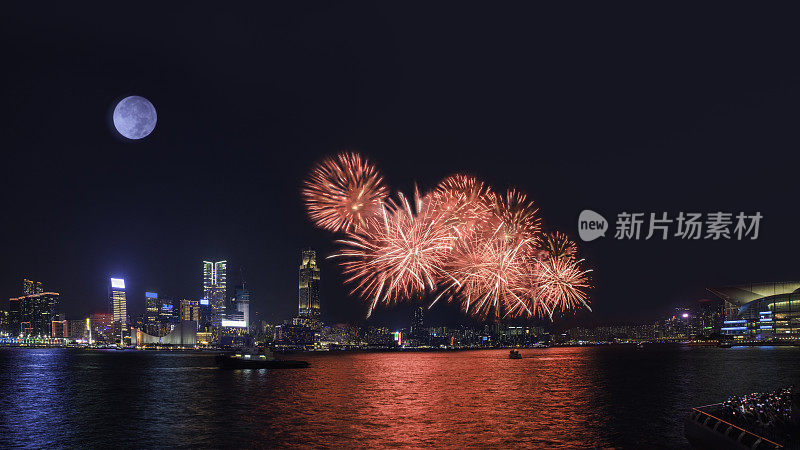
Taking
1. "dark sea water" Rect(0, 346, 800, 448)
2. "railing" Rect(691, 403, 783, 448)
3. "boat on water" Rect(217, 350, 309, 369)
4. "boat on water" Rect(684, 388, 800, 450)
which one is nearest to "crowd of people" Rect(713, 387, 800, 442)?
"boat on water" Rect(684, 388, 800, 450)

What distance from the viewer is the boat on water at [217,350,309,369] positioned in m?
132

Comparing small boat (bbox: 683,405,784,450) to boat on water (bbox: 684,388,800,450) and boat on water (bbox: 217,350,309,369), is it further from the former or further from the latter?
boat on water (bbox: 217,350,309,369)

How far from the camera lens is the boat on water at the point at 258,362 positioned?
132125 mm

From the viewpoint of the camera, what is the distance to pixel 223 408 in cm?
5369

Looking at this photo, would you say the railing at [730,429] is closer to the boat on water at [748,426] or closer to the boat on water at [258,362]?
the boat on water at [748,426]

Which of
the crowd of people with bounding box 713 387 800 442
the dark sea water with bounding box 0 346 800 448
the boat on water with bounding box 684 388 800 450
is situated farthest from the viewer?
the dark sea water with bounding box 0 346 800 448

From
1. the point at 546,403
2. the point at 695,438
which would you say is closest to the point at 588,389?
the point at 546,403

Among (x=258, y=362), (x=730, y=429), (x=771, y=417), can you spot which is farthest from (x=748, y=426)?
(x=258, y=362)

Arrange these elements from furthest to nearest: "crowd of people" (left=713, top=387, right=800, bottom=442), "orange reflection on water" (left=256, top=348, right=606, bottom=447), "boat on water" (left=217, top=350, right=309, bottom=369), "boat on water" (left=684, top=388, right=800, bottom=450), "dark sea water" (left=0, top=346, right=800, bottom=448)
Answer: "boat on water" (left=217, top=350, right=309, bottom=369) → "dark sea water" (left=0, top=346, right=800, bottom=448) → "orange reflection on water" (left=256, top=348, right=606, bottom=447) → "crowd of people" (left=713, top=387, right=800, bottom=442) → "boat on water" (left=684, top=388, right=800, bottom=450)

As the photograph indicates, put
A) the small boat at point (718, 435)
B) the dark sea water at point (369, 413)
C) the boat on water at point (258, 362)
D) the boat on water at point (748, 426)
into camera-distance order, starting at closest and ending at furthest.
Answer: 1. the small boat at point (718, 435)
2. the boat on water at point (748, 426)
3. the dark sea water at point (369, 413)
4. the boat on water at point (258, 362)

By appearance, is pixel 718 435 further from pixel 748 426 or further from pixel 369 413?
pixel 369 413

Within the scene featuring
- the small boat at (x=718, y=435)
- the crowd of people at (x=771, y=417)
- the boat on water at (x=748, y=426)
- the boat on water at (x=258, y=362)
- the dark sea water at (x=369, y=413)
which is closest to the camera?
the small boat at (x=718, y=435)

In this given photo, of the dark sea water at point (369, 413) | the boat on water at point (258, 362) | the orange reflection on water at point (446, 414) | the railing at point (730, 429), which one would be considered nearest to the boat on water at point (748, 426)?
the railing at point (730, 429)

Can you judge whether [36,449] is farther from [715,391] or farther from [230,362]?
[230,362]
